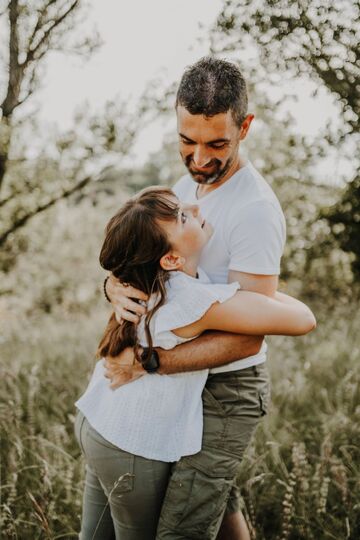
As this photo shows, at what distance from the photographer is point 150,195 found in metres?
2.02

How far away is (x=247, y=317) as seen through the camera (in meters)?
1.94

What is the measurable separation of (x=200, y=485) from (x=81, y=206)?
46.5 feet

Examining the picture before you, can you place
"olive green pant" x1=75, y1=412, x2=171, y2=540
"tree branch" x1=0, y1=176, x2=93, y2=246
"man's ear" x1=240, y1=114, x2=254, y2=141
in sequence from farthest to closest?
"tree branch" x1=0, y1=176, x2=93, y2=246 → "man's ear" x1=240, y1=114, x2=254, y2=141 → "olive green pant" x1=75, y1=412, x2=171, y2=540

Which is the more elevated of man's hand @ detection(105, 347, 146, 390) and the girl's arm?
the girl's arm

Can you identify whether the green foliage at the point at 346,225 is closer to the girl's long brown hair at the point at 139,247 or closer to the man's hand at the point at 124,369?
the girl's long brown hair at the point at 139,247

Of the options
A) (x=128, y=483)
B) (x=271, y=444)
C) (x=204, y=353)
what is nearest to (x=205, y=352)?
(x=204, y=353)

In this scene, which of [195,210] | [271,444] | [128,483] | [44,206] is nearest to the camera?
[128,483]

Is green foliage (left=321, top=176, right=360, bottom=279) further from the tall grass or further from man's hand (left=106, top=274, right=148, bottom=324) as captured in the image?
man's hand (left=106, top=274, right=148, bottom=324)

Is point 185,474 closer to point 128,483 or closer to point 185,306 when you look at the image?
point 128,483

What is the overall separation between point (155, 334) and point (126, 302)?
0.18 m

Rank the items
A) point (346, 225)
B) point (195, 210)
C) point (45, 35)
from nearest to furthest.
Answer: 1. point (195, 210)
2. point (45, 35)
3. point (346, 225)

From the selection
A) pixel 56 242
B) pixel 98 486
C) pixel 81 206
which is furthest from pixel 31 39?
pixel 81 206

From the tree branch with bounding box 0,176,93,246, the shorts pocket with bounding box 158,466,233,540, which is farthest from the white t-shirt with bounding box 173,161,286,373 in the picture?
the tree branch with bounding box 0,176,93,246

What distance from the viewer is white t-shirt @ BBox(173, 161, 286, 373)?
6.65ft
